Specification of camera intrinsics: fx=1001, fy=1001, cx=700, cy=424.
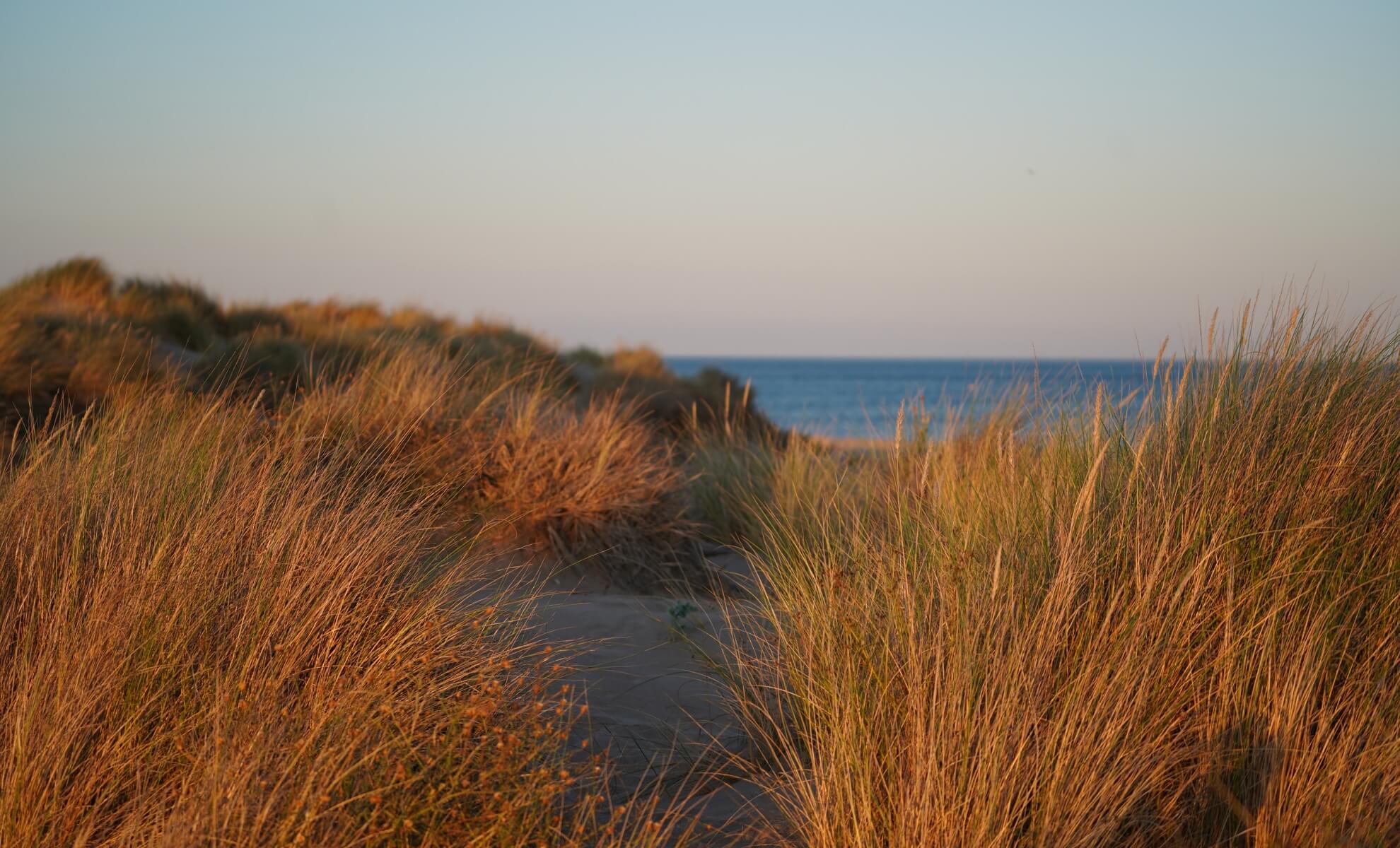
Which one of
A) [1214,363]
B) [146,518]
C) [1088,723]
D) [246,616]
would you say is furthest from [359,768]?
[1214,363]

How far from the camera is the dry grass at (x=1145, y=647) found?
8.00 ft

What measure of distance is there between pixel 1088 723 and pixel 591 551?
4159mm

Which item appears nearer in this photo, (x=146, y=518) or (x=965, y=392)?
(x=146, y=518)

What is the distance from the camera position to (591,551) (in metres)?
6.31

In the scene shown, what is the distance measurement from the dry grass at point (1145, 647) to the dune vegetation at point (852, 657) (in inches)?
0.6

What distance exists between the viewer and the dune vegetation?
2363mm

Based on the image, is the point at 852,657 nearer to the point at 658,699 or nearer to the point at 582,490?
the point at 658,699

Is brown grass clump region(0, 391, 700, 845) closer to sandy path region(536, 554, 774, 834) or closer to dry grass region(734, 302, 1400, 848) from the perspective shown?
sandy path region(536, 554, 774, 834)

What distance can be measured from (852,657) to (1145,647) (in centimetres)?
82

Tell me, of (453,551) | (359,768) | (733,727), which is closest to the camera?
(359,768)

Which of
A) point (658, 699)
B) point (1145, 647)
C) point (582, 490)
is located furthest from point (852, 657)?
point (582, 490)

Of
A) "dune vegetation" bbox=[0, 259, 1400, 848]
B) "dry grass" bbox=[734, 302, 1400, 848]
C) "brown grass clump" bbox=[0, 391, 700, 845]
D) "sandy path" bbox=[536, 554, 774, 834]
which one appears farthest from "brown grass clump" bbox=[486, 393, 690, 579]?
"dry grass" bbox=[734, 302, 1400, 848]

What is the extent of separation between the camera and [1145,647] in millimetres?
2801

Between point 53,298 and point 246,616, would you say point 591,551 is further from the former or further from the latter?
point 53,298
